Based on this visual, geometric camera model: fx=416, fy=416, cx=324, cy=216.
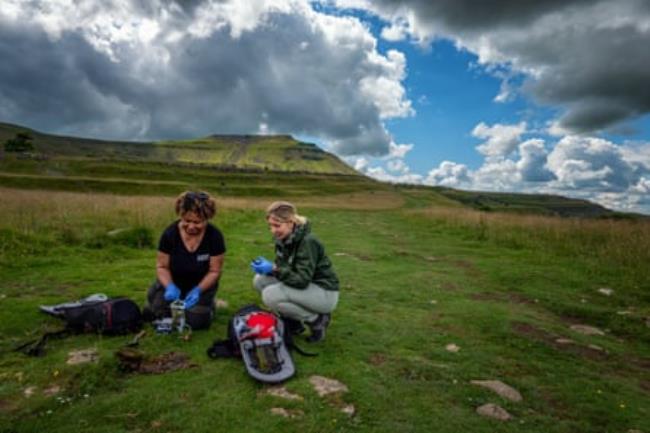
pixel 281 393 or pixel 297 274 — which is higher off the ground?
pixel 297 274

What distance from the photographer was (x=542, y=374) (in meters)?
5.99

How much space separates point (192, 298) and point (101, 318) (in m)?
1.38

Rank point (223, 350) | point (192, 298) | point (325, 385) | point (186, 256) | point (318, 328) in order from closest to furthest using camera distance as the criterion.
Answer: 1. point (325, 385)
2. point (223, 350)
3. point (192, 298)
4. point (318, 328)
5. point (186, 256)

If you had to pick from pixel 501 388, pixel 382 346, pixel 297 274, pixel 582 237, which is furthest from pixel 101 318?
pixel 582 237

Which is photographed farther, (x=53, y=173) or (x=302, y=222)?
(x=53, y=173)

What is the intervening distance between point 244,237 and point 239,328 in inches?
543

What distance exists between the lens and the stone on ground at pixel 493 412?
4.62 meters

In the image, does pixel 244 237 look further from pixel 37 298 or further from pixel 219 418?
pixel 219 418

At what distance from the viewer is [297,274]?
6336 millimetres

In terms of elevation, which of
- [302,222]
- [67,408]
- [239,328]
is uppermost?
[302,222]

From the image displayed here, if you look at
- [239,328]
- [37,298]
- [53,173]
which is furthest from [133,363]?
[53,173]

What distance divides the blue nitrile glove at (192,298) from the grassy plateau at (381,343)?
1.67 feet

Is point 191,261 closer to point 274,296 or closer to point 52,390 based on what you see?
point 274,296

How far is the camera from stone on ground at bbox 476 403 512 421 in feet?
15.1
